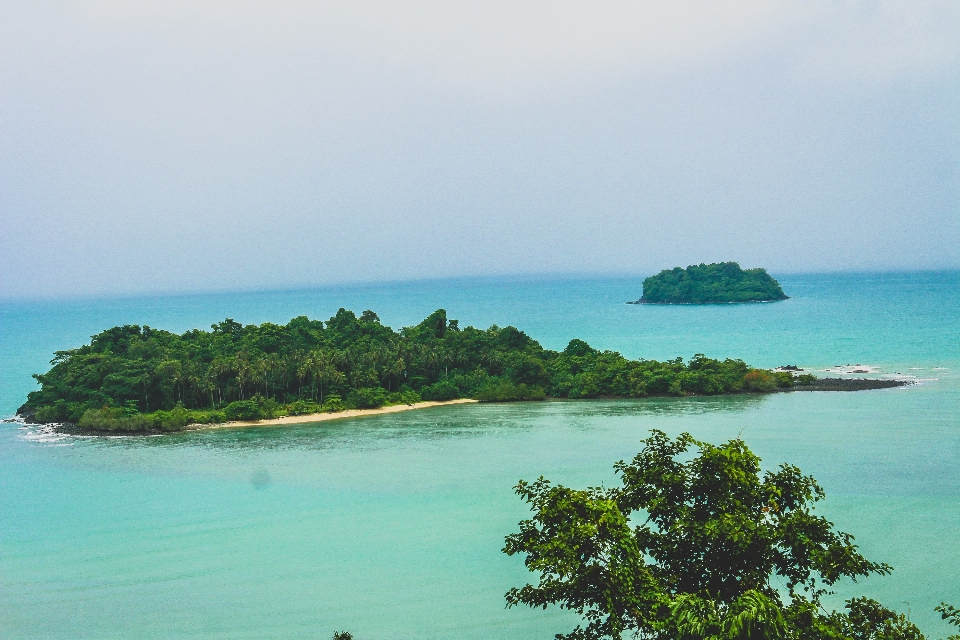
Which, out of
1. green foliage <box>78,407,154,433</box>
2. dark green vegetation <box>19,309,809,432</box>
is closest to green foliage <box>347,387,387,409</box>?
dark green vegetation <box>19,309,809,432</box>

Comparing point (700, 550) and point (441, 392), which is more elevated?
point (700, 550)

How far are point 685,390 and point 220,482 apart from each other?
862 inches

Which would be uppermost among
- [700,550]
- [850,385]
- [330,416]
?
[700,550]

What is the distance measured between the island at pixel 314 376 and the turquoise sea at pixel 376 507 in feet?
5.79

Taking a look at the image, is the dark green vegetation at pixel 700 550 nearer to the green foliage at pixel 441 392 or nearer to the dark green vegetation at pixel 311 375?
the dark green vegetation at pixel 311 375

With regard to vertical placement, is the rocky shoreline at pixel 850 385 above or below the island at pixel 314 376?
below

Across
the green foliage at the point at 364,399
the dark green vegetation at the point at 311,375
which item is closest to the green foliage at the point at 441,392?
the dark green vegetation at the point at 311,375

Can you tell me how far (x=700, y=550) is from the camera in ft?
23.2

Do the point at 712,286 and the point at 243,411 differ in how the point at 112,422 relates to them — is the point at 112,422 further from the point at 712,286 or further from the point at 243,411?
the point at 712,286

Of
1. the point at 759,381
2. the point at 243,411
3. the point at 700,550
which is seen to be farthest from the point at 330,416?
the point at 700,550

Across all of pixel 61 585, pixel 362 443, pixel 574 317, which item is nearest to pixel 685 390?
pixel 362 443

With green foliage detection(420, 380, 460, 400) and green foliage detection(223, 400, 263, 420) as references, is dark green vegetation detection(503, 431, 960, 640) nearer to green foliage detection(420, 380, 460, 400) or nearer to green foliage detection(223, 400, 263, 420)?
green foliage detection(223, 400, 263, 420)

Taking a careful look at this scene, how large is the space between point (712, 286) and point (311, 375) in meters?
82.3

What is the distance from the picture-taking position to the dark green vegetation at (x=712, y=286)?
355 feet
